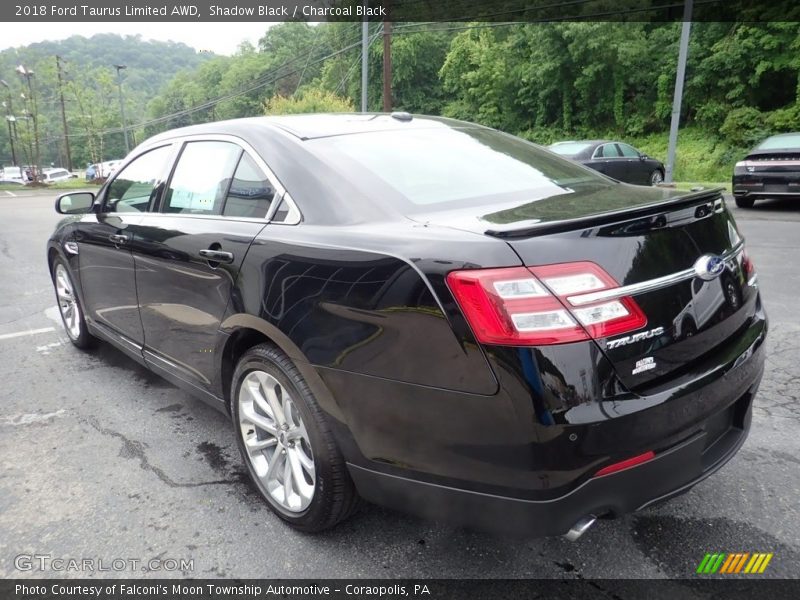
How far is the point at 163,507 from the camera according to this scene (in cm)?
254

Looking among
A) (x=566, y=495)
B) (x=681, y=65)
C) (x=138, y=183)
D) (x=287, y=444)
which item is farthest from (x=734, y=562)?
(x=681, y=65)

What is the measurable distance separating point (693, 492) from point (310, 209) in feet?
6.42

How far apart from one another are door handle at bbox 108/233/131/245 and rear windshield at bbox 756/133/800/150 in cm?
1198

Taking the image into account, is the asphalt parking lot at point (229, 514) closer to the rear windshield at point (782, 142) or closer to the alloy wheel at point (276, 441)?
the alloy wheel at point (276, 441)

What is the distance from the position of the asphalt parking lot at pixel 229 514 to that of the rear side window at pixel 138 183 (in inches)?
45.9

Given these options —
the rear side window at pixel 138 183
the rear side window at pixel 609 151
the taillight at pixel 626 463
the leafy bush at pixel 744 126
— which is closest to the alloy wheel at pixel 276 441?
the taillight at pixel 626 463

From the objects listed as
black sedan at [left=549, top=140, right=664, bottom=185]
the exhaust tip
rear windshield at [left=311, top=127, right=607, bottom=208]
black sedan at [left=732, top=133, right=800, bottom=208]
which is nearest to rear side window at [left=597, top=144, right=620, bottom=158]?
black sedan at [left=549, top=140, right=664, bottom=185]

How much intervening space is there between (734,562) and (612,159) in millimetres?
13446

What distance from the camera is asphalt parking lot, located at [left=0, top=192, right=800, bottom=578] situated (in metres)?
2.16

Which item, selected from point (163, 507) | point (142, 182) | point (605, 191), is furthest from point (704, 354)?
point (142, 182)

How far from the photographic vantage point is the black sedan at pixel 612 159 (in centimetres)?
1367

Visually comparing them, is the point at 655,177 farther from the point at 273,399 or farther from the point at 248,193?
Answer: the point at 273,399

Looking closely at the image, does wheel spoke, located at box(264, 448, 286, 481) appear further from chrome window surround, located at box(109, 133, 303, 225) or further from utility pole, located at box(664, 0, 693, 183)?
utility pole, located at box(664, 0, 693, 183)

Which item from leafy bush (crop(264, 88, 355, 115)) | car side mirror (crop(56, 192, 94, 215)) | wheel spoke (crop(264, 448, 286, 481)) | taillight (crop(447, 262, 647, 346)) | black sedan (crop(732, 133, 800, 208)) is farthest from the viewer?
leafy bush (crop(264, 88, 355, 115))
